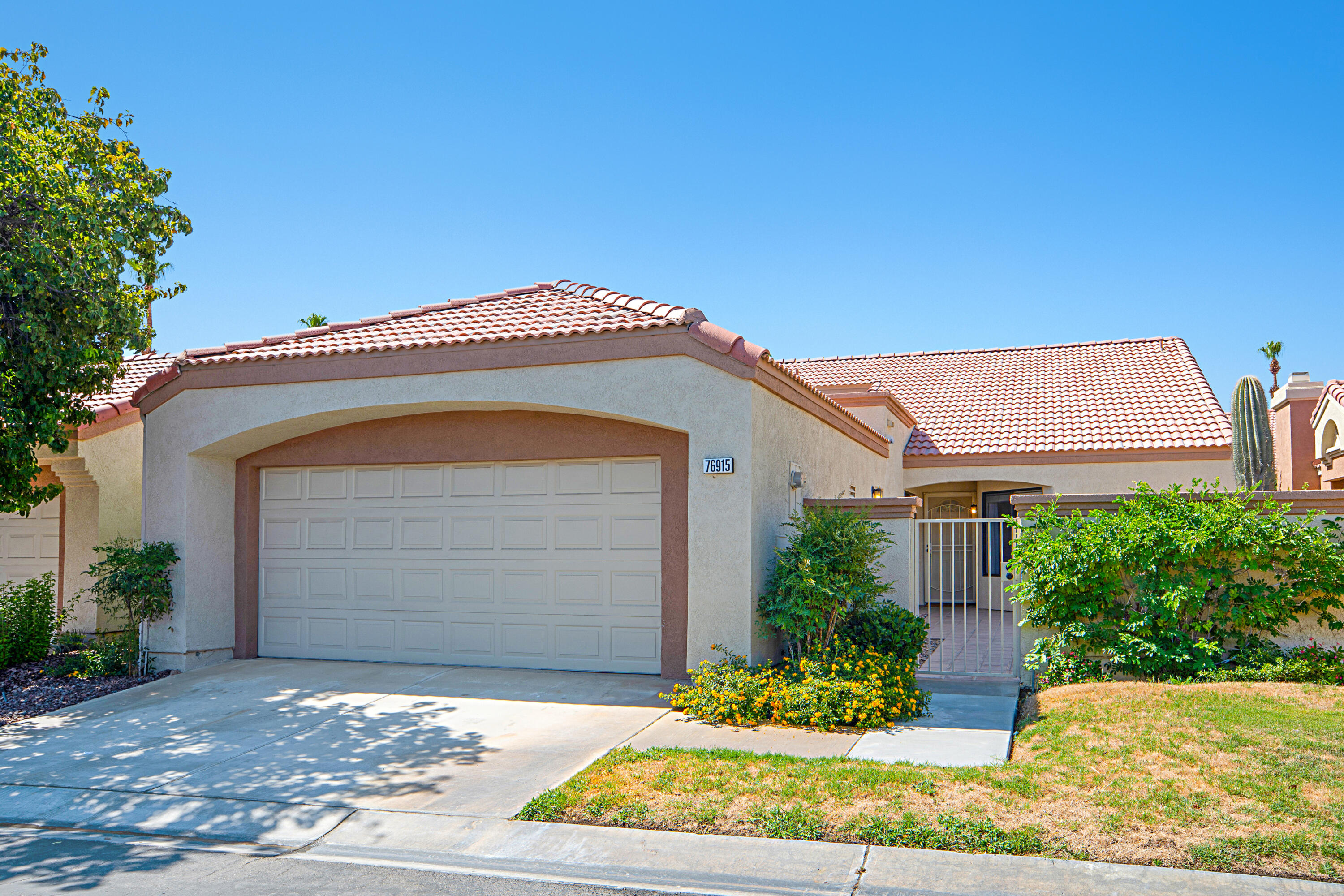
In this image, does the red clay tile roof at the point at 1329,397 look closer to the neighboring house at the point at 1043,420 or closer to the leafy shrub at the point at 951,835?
the neighboring house at the point at 1043,420

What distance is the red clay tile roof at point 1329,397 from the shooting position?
886 inches

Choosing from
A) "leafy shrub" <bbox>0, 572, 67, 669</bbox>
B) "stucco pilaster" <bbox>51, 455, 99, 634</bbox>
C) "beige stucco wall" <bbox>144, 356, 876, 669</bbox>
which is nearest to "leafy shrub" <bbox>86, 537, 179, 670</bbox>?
"beige stucco wall" <bbox>144, 356, 876, 669</bbox>

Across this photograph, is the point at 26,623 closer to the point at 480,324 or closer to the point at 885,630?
the point at 480,324

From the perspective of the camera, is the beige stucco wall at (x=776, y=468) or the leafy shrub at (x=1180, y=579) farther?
the beige stucco wall at (x=776, y=468)

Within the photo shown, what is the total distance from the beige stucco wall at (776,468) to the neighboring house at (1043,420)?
4840 millimetres

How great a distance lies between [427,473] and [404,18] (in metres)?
5.60

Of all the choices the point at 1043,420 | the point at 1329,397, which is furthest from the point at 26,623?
the point at 1329,397

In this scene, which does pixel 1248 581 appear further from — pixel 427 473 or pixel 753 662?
pixel 427 473

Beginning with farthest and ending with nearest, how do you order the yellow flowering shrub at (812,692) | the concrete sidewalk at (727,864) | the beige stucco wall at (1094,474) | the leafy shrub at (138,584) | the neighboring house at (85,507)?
the beige stucco wall at (1094,474)
the neighboring house at (85,507)
the leafy shrub at (138,584)
the yellow flowering shrub at (812,692)
the concrete sidewalk at (727,864)

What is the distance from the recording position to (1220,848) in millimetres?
5266

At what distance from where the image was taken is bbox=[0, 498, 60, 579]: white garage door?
14203 millimetres

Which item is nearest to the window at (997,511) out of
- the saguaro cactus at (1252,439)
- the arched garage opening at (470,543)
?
the saguaro cactus at (1252,439)

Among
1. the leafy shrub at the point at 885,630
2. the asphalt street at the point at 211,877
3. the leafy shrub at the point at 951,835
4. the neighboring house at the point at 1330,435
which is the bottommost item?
the asphalt street at the point at 211,877

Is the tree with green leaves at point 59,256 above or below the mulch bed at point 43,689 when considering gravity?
above
